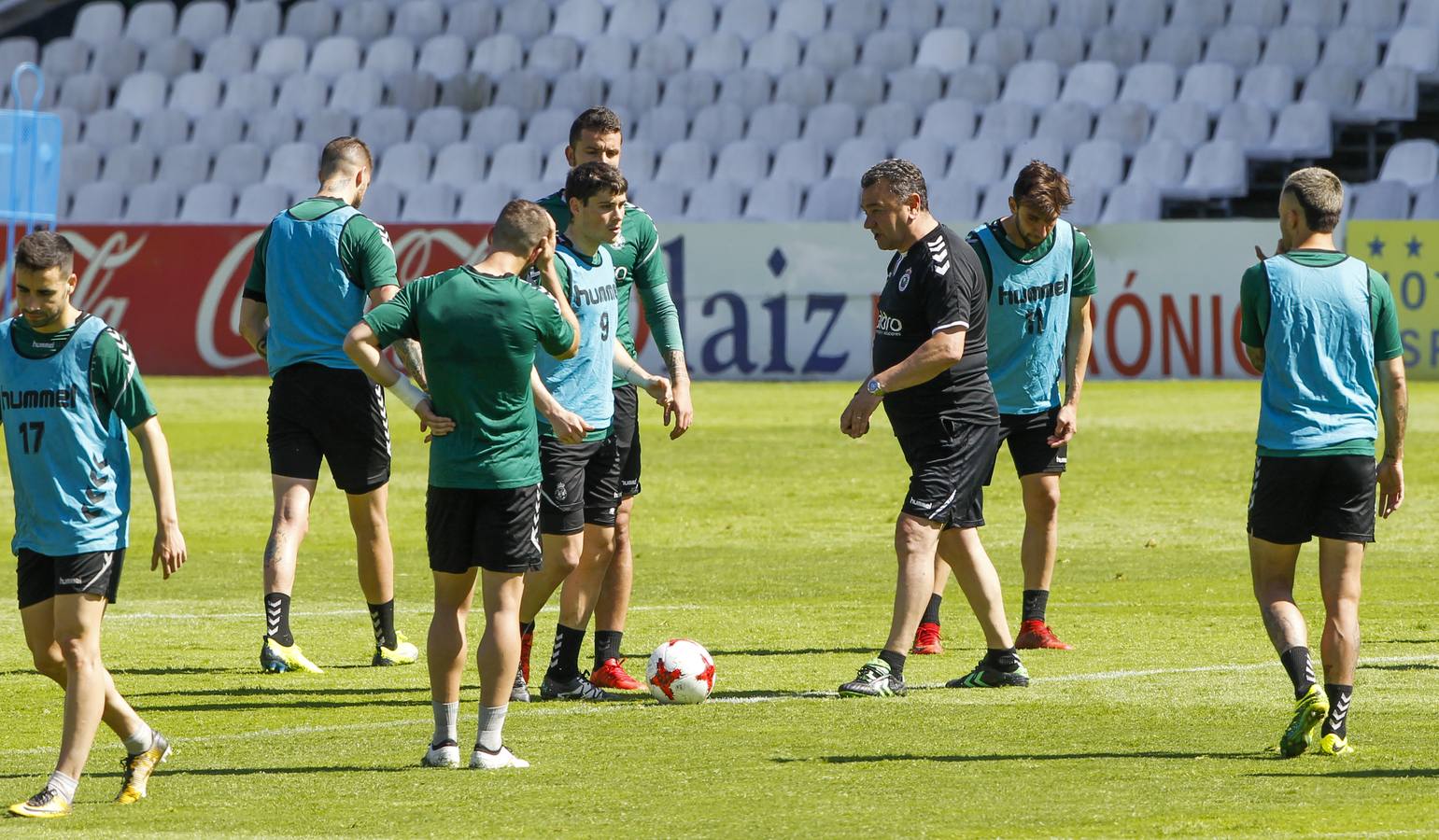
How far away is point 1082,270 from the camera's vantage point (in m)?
9.62

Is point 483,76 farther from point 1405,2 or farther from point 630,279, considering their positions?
point 630,279

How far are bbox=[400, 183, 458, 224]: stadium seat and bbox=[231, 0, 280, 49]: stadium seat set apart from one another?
18.7ft

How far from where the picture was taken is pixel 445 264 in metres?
25.3

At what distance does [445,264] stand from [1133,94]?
9613 millimetres

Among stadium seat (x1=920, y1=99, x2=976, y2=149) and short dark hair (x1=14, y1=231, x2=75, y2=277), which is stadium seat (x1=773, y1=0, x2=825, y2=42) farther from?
short dark hair (x1=14, y1=231, x2=75, y2=277)

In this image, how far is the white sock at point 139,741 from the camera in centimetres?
629

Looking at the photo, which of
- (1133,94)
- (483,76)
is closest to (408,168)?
(483,76)

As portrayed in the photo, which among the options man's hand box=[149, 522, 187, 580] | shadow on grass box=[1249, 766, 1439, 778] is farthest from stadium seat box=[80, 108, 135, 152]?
shadow on grass box=[1249, 766, 1439, 778]

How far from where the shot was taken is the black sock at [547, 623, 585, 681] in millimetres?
8109

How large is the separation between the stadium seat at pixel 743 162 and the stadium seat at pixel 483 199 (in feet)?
9.35

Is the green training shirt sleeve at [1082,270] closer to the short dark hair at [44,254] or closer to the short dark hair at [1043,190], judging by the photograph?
the short dark hair at [1043,190]

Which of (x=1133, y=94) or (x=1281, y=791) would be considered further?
(x=1133, y=94)

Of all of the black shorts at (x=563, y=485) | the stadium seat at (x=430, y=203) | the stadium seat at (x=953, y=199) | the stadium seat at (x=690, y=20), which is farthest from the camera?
the stadium seat at (x=690, y=20)

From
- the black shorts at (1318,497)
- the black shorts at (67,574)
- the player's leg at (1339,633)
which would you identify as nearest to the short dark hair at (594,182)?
the black shorts at (67,574)
